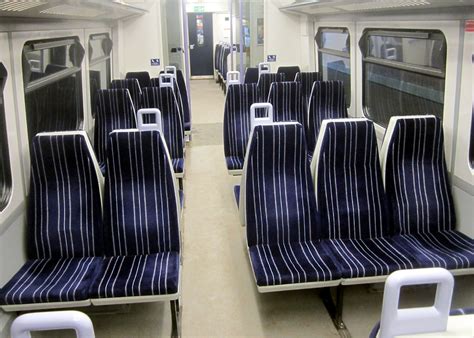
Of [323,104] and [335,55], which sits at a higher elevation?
[335,55]

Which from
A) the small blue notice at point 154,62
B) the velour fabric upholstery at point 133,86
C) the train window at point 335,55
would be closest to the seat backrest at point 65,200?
the velour fabric upholstery at point 133,86

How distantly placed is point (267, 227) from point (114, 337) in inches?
41.0

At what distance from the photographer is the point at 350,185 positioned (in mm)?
2928

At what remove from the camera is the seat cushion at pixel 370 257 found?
2500mm

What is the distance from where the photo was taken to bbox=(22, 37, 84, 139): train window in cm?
304

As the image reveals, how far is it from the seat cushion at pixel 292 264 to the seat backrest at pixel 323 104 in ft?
7.04

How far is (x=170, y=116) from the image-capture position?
471 centimetres

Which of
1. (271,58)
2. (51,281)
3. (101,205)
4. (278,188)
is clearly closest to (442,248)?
(278,188)

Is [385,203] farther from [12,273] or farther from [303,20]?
[303,20]

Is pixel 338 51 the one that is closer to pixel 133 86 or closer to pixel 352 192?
pixel 133 86

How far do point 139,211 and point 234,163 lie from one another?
165cm

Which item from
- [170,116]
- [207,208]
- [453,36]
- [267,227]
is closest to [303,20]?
[170,116]

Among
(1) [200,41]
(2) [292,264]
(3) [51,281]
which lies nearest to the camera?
(3) [51,281]

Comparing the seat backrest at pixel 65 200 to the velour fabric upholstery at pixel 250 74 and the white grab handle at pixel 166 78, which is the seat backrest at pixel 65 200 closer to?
the white grab handle at pixel 166 78
